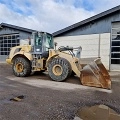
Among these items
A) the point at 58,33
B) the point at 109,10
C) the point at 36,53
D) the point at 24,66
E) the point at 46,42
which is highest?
the point at 109,10

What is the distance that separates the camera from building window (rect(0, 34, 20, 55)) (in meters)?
20.1

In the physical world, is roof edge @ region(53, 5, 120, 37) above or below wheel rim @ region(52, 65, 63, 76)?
above

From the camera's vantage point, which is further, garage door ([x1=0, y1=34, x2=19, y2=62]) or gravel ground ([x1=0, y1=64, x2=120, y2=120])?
garage door ([x1=0, y1=34, x2=19, y2=62])

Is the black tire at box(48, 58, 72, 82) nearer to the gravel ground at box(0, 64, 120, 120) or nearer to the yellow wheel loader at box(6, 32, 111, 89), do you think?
the yellow wheel loader at box(6, 32, 111, 89)

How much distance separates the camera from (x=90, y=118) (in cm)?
441

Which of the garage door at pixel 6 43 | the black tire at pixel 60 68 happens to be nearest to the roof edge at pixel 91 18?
the garage door at pixel 6 43

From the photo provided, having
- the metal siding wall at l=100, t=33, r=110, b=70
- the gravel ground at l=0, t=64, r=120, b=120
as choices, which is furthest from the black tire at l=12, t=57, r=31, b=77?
the metal siding wall at l=100, t=33, r=110, b=70

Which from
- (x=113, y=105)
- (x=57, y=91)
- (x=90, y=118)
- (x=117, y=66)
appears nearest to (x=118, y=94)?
(x=113, y=105)

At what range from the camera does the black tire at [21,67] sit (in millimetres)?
10562

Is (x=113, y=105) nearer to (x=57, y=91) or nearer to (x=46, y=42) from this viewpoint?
(x=57, y=91)

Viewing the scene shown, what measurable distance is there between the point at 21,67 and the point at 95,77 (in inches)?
190

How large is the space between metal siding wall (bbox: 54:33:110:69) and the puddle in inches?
375

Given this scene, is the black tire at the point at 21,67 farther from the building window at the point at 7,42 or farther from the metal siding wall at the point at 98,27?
the building window at the point at 7,42

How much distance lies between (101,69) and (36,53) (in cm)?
398
